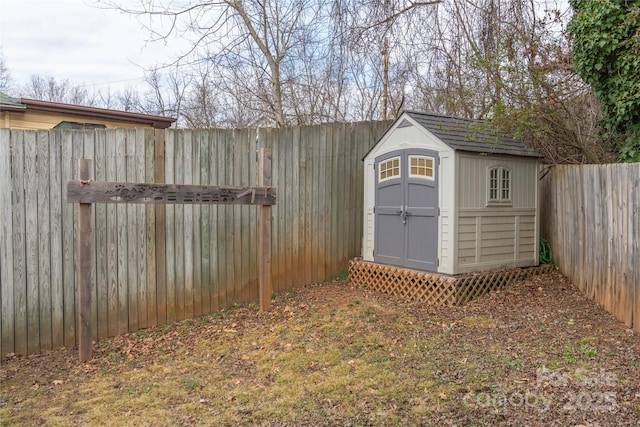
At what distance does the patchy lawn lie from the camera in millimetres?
3387

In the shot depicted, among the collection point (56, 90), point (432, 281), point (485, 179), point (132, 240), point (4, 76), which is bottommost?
point (432, 281)

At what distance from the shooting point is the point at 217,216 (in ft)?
19.5

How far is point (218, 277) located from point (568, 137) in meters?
5.91

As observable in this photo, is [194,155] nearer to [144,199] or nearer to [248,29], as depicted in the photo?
[144,199]

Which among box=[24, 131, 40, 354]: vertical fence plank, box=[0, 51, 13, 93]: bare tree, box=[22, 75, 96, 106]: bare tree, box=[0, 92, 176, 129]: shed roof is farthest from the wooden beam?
box=[22, 75, 96, 106]: bare tree

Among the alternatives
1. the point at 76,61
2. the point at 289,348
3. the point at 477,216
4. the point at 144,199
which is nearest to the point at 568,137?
the point at 477,216

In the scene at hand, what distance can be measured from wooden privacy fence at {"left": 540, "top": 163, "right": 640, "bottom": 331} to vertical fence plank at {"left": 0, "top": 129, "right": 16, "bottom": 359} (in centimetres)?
628

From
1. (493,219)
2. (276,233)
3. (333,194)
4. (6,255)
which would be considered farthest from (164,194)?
(493,219)

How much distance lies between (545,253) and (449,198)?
2.39 meters

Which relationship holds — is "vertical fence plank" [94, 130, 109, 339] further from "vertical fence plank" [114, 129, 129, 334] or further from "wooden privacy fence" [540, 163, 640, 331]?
"wooden privacy fence" [540, 163, 640, 331]

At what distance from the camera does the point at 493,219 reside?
6.47 metres

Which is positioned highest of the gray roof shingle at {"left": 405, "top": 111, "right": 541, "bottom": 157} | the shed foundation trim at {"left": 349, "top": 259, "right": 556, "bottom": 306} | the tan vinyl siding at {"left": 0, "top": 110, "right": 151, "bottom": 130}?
the tan vinyl siding at {"left": 0, "top": 110, "right": 151, "bottom": 130}

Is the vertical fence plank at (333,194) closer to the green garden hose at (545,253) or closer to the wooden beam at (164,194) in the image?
the wooden beam at (164,194)

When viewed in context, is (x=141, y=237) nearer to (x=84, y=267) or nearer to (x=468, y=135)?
(x=84, y=267)
